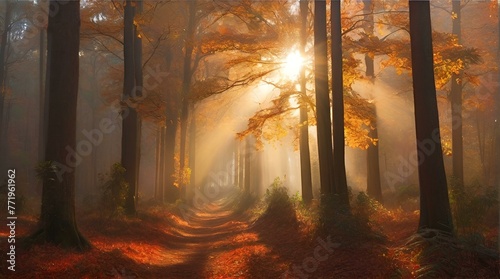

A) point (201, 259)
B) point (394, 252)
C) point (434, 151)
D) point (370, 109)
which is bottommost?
point (201, 259)

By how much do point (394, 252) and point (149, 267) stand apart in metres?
5.72

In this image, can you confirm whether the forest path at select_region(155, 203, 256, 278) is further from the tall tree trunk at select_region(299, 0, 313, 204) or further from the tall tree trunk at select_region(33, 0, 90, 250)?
the tall tree trunk at select_region(299, 0, 313, 204)

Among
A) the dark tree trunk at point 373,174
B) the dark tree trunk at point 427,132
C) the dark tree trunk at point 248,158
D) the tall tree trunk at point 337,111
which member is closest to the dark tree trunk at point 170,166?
the dark tree trunk at point 248,158

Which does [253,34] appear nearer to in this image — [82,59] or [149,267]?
[149,267]

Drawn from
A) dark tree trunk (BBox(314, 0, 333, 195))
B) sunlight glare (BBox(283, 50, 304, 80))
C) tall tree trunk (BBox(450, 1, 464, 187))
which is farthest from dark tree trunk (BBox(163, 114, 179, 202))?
tall tree trunk (BBox(450, 1, 464, 187))

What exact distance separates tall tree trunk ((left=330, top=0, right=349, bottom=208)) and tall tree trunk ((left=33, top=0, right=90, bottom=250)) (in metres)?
7.24

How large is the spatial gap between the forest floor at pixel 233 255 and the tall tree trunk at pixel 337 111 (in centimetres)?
175

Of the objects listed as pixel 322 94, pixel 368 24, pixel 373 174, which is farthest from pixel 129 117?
pixel 368 24

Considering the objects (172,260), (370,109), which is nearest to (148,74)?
(370,109)

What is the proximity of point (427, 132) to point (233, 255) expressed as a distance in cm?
588

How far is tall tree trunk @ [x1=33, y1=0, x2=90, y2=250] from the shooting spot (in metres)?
9.26

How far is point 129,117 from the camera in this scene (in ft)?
53.3

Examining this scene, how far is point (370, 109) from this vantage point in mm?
15617

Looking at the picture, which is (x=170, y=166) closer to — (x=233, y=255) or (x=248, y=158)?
(x=248, y=158)
